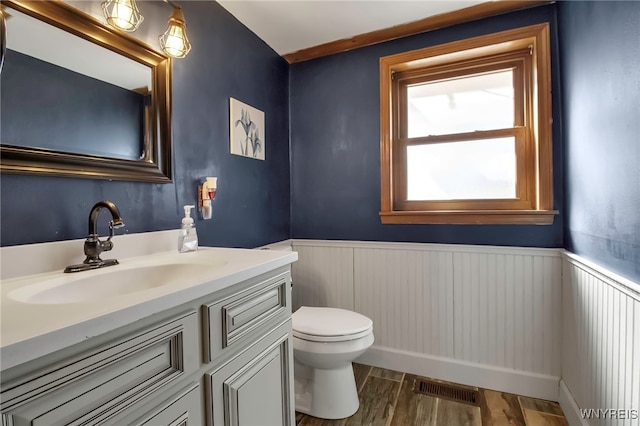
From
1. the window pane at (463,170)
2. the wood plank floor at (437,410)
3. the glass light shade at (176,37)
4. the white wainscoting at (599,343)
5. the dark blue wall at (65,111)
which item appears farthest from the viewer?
the window pane at (463,170)

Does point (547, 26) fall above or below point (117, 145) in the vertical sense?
above

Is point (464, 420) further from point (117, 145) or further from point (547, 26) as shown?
point (547, 26)

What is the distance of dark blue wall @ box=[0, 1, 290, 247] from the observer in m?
0.92

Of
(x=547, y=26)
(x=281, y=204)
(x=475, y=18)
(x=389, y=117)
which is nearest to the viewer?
(x=547, y=26)

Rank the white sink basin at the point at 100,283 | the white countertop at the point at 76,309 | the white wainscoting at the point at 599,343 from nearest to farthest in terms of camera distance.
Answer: the white countertop at the point at 76,309, the white sink basin at the point at 100,283, the white wainscoting at the point at 599,343

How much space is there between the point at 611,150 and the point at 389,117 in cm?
113

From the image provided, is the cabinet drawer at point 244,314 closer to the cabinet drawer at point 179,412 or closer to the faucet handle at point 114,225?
the cabinet drawer at point 179,412

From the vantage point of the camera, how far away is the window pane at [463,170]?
180cm

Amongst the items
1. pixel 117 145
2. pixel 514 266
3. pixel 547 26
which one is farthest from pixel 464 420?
pixel 547 26

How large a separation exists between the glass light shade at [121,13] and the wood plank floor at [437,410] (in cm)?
183

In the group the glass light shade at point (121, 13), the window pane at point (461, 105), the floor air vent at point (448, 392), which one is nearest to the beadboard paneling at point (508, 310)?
the floor air vent at point (448, 392)

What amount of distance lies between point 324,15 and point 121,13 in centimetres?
108

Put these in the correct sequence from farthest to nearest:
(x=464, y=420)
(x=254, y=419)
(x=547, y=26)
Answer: (x=547, y=26), (x=464, y=420), (x=254, y=419)

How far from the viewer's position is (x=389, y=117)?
1967 millimetres
